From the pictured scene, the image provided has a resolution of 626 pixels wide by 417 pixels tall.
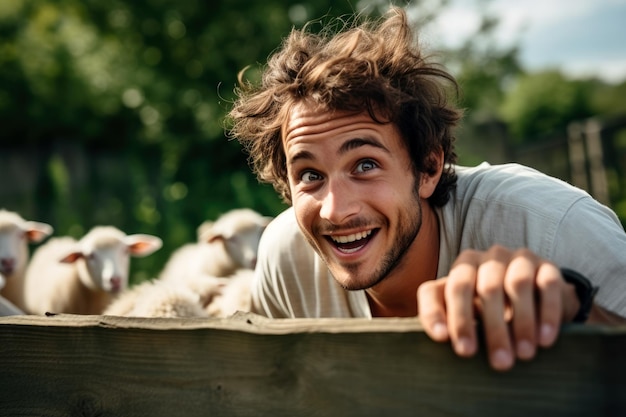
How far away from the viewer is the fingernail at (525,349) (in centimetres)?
117

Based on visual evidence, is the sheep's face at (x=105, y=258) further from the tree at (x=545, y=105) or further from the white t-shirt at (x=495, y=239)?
the tree at (x=545, y=105)

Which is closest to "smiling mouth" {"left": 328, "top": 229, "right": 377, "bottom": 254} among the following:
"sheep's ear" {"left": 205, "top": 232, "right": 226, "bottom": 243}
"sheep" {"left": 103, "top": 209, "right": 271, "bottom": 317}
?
"sheep" {"left": 103, "top": 209, "right": 271, "bottom": 317}

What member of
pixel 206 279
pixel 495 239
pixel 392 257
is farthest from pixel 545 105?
pixel 392 257

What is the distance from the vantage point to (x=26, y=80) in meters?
15.4

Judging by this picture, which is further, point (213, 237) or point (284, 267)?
point (213, 237)

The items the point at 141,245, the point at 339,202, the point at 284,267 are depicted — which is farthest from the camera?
the point at 141,245

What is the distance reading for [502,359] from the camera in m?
1.17

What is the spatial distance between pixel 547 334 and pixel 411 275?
4.68 ft

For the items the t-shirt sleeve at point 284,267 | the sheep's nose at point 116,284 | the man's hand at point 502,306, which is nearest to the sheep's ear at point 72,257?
the sheep's nose at point 116,284

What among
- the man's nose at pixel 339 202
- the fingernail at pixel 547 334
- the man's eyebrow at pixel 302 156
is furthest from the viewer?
the man's eyebrow at pixel 302 156

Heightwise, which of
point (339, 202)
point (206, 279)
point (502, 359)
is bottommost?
point (502, 359)

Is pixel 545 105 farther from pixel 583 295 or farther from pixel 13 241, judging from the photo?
pixel 583 295

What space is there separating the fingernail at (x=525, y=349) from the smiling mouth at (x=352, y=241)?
3.59ft

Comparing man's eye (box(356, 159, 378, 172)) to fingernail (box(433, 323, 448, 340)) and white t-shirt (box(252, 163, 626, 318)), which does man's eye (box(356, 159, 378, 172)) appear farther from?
fingernail (box(433, 323, 448, 340))
